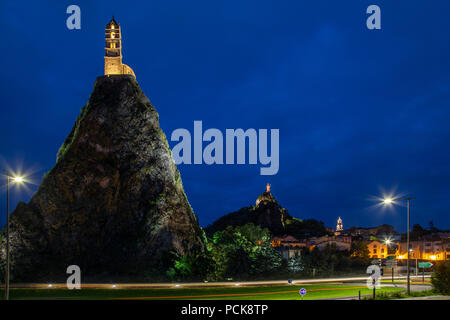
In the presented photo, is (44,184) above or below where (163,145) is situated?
below

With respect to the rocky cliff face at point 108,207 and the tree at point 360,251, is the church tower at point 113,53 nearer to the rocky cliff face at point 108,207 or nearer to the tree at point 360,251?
the rocky cliff face at point 108,207

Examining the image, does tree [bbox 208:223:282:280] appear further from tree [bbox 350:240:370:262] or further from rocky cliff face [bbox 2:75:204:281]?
tree [bbox 350:240:370:262]

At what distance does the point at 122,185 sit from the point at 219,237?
19799mm

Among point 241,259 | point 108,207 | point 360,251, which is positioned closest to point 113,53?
point 108,207

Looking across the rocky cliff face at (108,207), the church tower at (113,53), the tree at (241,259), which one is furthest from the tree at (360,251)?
the church tower at (113,53)

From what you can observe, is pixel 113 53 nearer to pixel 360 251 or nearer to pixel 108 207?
pixel 108 207

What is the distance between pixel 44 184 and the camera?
5581 centimetres

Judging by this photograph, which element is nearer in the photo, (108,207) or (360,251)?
(108,207)

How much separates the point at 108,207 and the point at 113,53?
3413 cm

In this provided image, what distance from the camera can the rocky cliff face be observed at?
5109 cm

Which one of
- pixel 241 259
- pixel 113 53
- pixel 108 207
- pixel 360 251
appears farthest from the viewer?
pixel 360 251

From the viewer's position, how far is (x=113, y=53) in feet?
238
